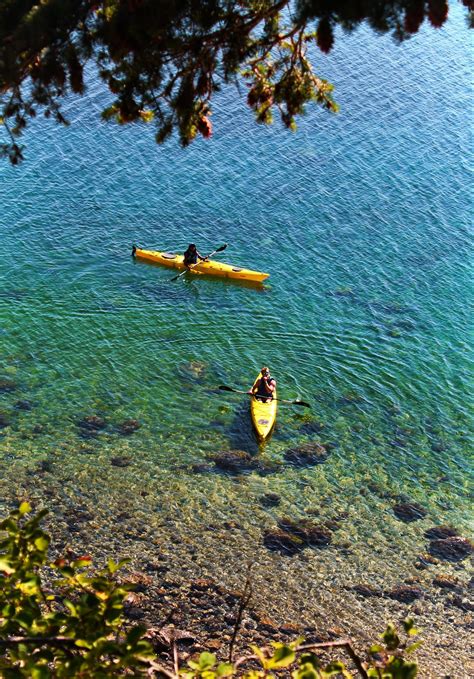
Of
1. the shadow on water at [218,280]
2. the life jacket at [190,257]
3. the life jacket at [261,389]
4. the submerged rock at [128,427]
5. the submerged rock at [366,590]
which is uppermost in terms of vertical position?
the life jacket at [190,257]

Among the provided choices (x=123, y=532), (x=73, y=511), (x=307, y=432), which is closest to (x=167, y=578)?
(x=123, y=532)

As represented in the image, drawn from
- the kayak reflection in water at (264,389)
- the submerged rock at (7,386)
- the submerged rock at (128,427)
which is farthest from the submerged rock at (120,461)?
the submerged rock at (7,386)

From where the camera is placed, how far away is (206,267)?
110 ft

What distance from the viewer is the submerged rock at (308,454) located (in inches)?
957

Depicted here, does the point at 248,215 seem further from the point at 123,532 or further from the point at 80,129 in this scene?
the point at 123,532

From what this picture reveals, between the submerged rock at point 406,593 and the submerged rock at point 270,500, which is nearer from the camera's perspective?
the submerged rock at point 406,593

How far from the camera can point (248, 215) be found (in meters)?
38.1

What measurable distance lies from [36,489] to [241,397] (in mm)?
7489

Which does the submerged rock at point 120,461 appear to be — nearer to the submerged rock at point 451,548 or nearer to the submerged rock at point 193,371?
the submerged rock at point 193,371

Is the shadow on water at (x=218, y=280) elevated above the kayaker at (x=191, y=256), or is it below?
below

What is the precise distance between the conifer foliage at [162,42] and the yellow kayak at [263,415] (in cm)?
1164

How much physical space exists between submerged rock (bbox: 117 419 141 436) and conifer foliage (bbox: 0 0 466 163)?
39.4 feet

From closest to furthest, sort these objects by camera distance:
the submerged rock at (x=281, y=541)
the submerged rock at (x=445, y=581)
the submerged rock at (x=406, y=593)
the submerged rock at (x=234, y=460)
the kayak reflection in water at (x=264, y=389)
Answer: the submerged rock at (x=406, y=593) < the submerged rock at (x=445, y=581) < the submerged rock at (x=281, y=541) < the submerged rock at (x=234, y=460) < the kayak reflection in water at (x=264, y=389)

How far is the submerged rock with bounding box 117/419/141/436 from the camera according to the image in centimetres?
2509
